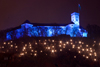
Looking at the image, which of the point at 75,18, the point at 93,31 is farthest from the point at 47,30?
the point at 75,18

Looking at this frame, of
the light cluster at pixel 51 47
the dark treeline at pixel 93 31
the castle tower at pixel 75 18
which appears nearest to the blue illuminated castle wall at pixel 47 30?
the castle tower at pixel 75 18

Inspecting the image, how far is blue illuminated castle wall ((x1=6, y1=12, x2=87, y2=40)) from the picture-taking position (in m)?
28.5

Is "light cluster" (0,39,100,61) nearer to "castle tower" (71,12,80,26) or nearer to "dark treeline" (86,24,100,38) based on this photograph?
"dark treeline" (86,24,100,38)

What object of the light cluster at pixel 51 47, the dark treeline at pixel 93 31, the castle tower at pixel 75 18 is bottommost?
the light cluster at pixel 51 47

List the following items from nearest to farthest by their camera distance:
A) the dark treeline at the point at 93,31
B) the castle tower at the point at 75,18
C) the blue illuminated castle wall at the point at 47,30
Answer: the dark treeline at the point at 93,31
the blue illuminated castle wall at the point at 47,30
the castle tower at the point at 75,18

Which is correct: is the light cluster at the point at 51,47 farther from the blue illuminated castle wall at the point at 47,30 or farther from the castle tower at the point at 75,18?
the castle tower at the point at 75,18

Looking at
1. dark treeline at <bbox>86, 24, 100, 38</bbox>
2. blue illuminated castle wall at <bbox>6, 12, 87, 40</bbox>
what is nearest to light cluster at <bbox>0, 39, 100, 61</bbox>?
dark treeline at <bbox>86, 24, 100, 38</bbox>

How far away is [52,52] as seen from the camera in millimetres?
21391

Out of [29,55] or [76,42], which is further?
[76,42]

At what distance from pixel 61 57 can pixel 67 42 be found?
3461mm

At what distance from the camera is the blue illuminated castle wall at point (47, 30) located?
28500mm

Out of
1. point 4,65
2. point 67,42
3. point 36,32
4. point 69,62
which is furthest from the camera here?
point 36,32

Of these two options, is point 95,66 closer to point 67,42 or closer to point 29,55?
point 67,42

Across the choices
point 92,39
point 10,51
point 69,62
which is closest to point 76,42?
point 92,39
